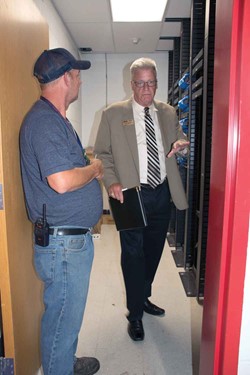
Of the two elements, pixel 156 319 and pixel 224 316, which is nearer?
pixel 224 316

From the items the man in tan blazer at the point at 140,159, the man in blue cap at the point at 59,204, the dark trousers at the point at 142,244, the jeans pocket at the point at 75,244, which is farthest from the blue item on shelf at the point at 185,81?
the jeans pocket at the point at 75,244

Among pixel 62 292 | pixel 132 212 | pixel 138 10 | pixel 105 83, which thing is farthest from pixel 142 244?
pixel 105 83

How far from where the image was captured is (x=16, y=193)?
1283 millimetres

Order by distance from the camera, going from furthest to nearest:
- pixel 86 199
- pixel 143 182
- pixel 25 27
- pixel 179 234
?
pixel 179 234
pixel 143 182
pixel 25 27
pixel 86 199

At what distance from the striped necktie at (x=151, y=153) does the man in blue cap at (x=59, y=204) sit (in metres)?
0.64

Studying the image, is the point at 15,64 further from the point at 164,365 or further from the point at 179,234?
the point at 179,234

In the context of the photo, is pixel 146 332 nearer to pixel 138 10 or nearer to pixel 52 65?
pixel 52 65

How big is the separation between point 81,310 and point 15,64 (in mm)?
1113

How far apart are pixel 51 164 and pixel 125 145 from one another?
82 centimetres

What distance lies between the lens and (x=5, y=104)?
1.15 m

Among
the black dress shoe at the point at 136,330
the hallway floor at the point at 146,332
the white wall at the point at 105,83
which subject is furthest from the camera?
the white wall at the point at 105,83

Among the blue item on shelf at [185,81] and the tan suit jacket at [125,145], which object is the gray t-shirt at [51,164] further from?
the blue item on shelf at [185,81]

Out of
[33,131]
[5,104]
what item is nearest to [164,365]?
[33,131]

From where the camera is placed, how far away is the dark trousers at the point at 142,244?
6.13 feet
